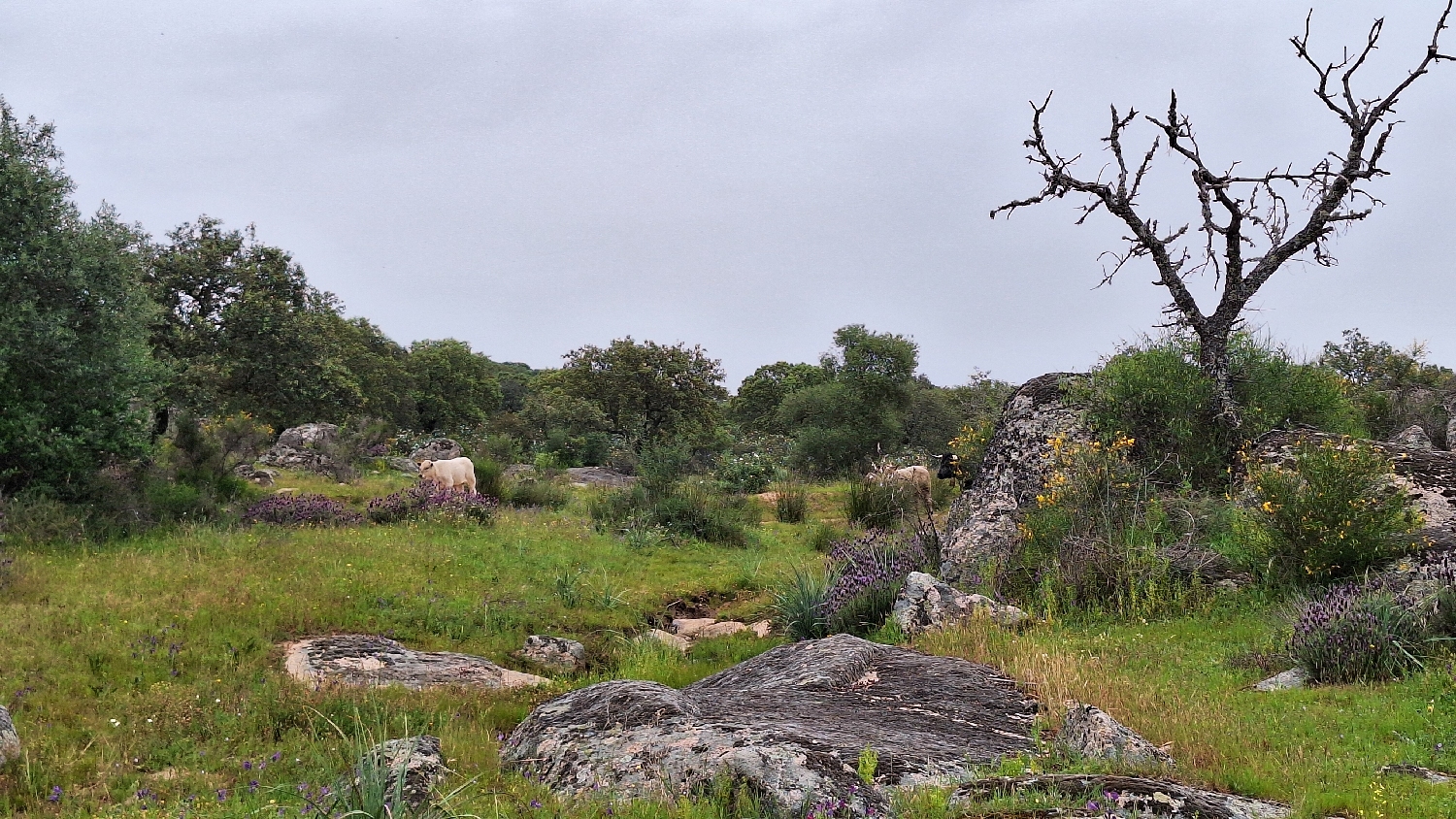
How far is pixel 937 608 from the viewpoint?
34.3 ft

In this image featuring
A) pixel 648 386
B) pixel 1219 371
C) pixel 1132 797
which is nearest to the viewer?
pixel 1132 797

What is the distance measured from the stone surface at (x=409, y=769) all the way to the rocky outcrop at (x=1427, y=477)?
34.2 ft

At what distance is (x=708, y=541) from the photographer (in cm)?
1939

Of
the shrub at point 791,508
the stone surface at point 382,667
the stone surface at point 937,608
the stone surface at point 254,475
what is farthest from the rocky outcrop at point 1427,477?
the stone surface at point 254,475

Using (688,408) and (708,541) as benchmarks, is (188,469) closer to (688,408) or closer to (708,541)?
(708,541)

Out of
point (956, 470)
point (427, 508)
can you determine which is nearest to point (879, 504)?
point (956, 470)

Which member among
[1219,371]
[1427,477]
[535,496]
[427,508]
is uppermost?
[1219,371]

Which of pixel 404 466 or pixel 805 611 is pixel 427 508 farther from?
pixel 404 466

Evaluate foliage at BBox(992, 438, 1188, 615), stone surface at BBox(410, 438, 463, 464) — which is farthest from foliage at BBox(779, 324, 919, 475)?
foliage at BBox(992, 438, 1188, 615)

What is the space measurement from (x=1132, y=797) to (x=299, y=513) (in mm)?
16897

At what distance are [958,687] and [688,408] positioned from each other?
45.5 m

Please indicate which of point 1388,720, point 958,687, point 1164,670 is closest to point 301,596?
point 958,687

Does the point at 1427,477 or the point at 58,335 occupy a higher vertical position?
the point at 58,335

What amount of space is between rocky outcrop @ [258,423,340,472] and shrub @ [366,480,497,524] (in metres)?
8.16
